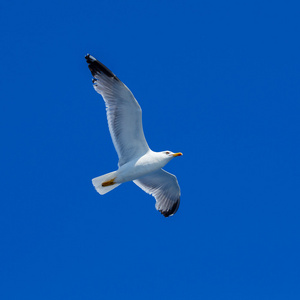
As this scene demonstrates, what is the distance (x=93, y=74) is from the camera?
1448 centimetres

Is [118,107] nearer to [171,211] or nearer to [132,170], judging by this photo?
[132,170]

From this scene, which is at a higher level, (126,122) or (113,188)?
(126,122)

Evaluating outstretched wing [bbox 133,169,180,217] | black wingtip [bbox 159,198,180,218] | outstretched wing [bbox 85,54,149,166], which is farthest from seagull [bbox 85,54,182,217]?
black wingtip [bbox 159,198,180,218]

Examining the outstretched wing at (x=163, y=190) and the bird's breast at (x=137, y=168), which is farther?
the outstretched wing at (x=163, y=190)

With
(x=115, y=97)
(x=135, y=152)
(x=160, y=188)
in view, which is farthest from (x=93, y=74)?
(x=160, y=188)

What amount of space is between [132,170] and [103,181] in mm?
814

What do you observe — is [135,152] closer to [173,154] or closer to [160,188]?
[173,154]

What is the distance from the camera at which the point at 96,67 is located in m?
14.4

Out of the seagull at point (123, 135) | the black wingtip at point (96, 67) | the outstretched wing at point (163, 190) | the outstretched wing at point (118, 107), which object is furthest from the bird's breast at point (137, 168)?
the black wingtip at point (96, 67)

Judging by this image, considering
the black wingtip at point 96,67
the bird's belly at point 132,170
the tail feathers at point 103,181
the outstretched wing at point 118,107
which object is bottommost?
the tail feathers at point 103,181

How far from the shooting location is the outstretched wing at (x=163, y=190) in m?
16.6

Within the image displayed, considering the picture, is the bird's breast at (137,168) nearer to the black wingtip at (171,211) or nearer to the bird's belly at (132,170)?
the bird's belly at (132,170)

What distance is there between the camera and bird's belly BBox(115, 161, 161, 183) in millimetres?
14992

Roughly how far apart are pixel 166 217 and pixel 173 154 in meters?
2.66
